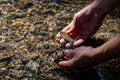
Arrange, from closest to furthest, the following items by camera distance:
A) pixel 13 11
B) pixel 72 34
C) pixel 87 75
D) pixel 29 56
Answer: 1. pixel 87 75
2. pixel 29 56
3. pixel 72 34
4. pixel 13 11

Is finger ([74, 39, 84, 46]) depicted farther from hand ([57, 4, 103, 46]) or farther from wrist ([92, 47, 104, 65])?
wrist ([92, 47, 104, 65])

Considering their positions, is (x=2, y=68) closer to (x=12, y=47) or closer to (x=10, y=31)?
(x=12, y=47)

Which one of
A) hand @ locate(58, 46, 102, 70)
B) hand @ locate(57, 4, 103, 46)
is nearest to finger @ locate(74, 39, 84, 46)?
hand @ locate(57, 4, 103, 46)

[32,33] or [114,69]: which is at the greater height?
[32,33]

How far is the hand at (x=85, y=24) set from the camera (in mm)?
2205

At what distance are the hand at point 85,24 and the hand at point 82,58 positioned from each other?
279 mm

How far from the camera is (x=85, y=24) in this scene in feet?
7.44

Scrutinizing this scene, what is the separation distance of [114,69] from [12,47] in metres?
0.75

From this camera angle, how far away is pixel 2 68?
200cm

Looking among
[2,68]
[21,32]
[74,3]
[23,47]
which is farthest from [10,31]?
[74,3]

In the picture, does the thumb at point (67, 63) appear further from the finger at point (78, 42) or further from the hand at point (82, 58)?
the finger at point (78, 42)

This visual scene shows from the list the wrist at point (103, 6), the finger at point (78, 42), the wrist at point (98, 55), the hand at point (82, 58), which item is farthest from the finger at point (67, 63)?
the wrist at point (103, 6)

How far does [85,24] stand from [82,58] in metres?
0.48

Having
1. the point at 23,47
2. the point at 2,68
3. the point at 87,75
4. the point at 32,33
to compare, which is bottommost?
the point at 87,75
